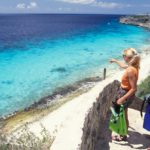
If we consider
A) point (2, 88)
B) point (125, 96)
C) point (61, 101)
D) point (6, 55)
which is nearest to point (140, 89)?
point (61, 101)

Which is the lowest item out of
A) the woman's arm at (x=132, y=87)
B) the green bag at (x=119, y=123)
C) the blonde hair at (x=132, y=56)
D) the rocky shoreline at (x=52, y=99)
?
the rocky shoreline at (x=52, y=99)

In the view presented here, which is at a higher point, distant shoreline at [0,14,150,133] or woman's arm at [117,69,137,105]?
woman's arm at [117,69,137,105]

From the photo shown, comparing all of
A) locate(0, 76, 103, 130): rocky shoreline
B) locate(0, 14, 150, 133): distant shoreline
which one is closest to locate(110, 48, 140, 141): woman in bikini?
locate(0, 76, 103, 130): rocky shoreline

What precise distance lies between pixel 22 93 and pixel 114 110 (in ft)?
57.0

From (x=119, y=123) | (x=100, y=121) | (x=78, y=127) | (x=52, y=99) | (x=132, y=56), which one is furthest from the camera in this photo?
(x=52, y=99)

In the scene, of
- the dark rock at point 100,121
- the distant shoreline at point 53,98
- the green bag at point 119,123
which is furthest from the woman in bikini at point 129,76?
the distant shoreline at point 53,98

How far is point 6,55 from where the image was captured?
42.3 metres

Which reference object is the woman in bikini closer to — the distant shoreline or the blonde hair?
the blonde hair

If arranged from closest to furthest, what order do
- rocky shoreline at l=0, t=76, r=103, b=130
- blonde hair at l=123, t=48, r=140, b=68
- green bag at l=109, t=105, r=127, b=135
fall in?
blonde hair at l=123, t=48, r=140, b=68, green bag at l=109, t=105, r=127, b=135, rocky shoreline at l=0, t=76, r=103, b=130

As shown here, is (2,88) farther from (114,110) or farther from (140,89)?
(114,110)

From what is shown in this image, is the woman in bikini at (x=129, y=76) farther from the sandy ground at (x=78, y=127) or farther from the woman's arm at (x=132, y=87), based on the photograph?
the sandy ground at (x=78, y=127)

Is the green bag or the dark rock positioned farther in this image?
the green bag

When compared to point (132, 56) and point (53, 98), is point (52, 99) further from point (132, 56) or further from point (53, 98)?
point (132, 56)

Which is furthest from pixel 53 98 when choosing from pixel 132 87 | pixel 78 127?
pixel 78 127
